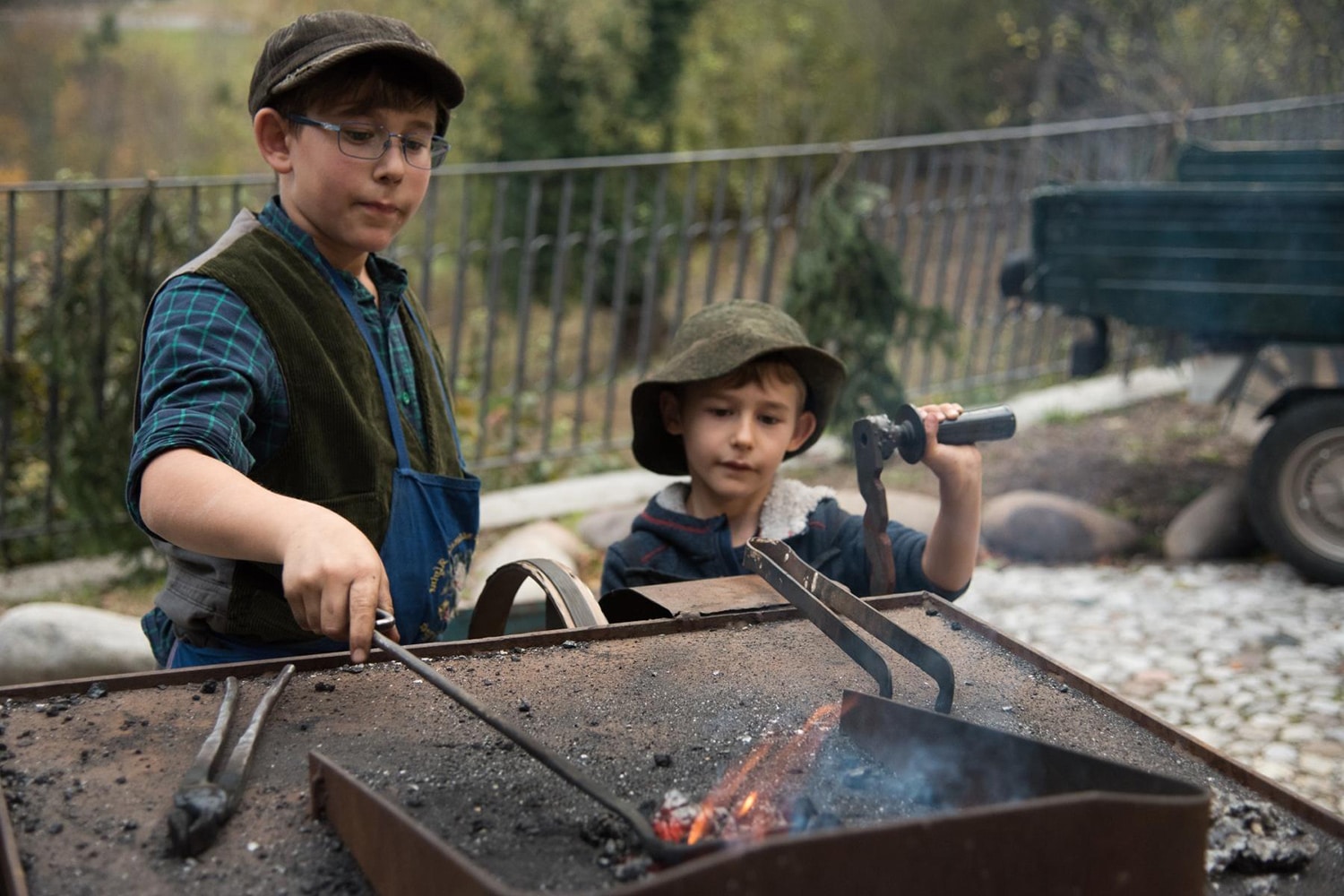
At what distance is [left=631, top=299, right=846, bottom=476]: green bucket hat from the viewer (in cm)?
259

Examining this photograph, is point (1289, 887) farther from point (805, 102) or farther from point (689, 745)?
point (805, 102)

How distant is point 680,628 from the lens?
2064 millimetres

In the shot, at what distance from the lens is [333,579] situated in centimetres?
157

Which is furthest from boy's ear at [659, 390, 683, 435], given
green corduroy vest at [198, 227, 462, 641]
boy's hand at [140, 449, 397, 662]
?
boy's hand at [140, 449, 397, 662]

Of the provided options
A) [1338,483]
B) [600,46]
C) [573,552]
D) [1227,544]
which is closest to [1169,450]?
[1227,544]

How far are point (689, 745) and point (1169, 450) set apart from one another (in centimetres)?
609

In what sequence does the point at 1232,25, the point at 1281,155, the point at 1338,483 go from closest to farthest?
the point at 1338,483, the point at 1281,155, the point at 1232,25

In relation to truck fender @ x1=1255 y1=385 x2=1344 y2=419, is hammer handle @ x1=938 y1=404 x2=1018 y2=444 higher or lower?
higher

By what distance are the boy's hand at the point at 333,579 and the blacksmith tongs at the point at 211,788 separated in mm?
156

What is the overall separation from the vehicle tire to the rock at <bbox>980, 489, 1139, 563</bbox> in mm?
717

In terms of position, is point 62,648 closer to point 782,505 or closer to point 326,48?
point 782,505

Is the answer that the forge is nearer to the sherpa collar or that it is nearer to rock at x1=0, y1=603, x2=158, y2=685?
the sherpa collar

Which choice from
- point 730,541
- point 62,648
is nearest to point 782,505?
point 730,541

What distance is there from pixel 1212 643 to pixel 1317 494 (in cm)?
98
